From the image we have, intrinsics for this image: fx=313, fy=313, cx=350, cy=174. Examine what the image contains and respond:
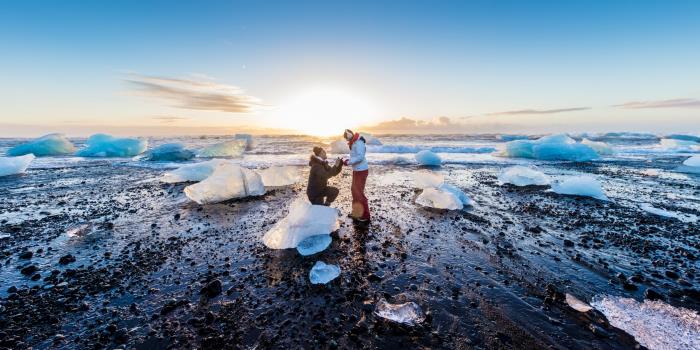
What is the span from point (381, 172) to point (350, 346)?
43.3 ft

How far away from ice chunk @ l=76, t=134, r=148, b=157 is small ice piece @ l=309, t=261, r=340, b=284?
2958cm

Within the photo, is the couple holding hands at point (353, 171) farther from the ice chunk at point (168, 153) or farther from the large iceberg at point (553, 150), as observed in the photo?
the large iceberg at point (553, 150)

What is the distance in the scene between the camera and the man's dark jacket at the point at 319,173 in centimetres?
729

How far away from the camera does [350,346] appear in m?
3.11

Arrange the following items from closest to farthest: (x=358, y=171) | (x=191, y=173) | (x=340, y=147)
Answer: (x=358, y=171) < (x=191, y=173) < (x=340, y=147)

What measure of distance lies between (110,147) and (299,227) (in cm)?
2883

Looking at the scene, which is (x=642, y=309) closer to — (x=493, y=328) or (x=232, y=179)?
(x=493, y=328)

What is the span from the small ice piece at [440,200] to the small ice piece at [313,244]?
3.81 m

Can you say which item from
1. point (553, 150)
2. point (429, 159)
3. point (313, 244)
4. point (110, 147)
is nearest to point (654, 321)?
point (313, 244)

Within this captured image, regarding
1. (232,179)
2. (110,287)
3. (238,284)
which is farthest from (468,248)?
(232,179)

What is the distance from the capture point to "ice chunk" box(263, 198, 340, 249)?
561 centimetres

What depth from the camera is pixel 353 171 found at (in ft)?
24.1

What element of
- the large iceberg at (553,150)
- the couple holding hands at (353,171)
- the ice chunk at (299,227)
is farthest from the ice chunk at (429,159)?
the ice chunk at (299,227)

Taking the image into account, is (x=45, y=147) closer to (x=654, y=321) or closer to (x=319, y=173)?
(x=319, y=173)
